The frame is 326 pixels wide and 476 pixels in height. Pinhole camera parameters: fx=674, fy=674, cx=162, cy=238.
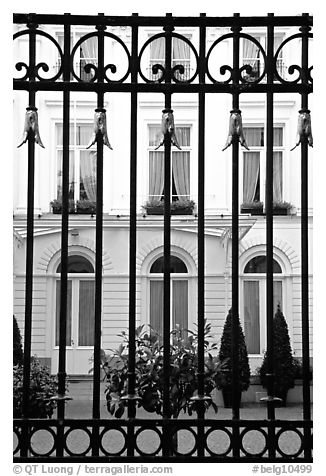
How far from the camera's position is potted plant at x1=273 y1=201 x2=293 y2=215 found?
16266 millimetres

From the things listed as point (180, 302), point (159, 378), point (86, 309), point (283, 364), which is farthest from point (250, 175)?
point (159, 378)

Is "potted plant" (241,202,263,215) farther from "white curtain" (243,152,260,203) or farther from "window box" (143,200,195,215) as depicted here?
"window box" (143,200,195,215)

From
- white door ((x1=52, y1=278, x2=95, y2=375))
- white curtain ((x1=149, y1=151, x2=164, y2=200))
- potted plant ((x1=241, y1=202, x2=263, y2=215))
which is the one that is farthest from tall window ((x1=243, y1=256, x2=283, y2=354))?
white door ((x1=52, y1=278, x2=95, y2=375))

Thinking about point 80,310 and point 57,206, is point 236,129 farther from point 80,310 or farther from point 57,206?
point 80,310

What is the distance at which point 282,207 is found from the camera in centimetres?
1631

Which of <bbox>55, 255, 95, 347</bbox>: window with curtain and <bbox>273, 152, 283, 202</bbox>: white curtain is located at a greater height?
<bbox>273, 152, 283, 202</bbox>: white curtain

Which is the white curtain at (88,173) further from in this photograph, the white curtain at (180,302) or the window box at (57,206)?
the white curtain at (180,302)

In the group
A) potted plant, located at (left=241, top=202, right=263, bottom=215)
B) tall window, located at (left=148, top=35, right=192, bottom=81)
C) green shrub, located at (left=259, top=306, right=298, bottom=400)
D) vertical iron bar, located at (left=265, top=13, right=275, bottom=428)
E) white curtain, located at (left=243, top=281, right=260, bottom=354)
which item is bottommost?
green shrub, located at (left=259, top=306, right=298, bottom=400)

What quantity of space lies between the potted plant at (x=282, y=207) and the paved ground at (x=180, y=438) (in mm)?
4659

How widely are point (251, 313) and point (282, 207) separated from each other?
8.83 ft

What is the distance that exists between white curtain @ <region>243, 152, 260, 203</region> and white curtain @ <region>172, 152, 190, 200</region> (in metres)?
1.39

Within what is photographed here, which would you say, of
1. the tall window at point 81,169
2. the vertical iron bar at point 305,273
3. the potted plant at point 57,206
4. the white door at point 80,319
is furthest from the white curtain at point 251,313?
the vertical iron bar at point 305,273

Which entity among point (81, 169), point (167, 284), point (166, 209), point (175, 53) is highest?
point (175, 53)

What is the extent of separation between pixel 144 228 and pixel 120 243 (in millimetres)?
691
